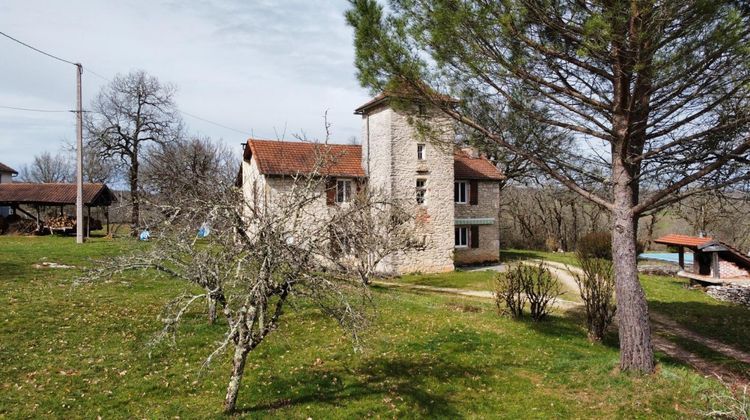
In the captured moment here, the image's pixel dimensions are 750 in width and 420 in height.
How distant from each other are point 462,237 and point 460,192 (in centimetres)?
262

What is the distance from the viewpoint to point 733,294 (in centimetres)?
1812

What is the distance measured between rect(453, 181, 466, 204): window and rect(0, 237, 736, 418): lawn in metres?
15.6

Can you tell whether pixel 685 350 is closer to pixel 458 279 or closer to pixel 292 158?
pixel 458 279

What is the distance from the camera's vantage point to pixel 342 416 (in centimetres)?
651

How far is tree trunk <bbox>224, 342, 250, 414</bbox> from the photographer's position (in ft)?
20.3

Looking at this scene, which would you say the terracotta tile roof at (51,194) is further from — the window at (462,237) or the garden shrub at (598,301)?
the garden shrub at (598,301)

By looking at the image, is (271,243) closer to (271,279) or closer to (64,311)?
(271,279)

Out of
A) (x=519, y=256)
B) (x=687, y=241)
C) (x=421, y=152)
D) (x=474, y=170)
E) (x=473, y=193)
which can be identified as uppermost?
(x=421, y=152)

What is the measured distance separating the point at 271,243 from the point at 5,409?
4.34 meters

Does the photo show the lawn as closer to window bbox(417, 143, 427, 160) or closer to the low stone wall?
the low stone wall

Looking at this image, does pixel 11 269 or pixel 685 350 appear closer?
pixel 685 350

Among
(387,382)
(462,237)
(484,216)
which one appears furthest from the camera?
(484,216)

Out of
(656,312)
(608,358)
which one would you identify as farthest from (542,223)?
(608,358)

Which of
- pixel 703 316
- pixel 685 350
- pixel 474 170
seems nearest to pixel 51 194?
pixel 474 170
